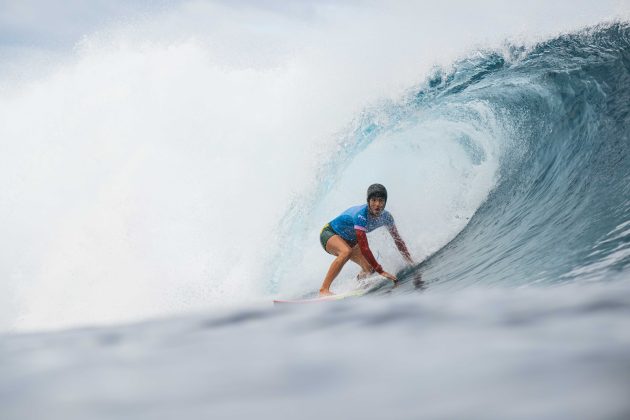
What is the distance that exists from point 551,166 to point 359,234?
330cm

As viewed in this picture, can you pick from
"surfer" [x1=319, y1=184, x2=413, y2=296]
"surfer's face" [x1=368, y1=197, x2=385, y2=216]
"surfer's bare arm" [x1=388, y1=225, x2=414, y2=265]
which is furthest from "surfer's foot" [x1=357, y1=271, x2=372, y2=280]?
"surfer's face" [x1=368, y1=197, x2=385, y2=216]

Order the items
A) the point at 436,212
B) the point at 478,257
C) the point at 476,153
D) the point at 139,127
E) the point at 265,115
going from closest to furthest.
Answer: the point at 478,257, the point at 436,212, the point at 476,153, the point at 265,115, the point at 139,127

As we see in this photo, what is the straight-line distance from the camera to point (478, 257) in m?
6.16

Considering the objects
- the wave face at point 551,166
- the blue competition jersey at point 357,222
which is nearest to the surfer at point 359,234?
the blue competition jersey at point 357,222

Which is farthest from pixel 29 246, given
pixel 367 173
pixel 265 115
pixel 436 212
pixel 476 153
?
pixel 476 153

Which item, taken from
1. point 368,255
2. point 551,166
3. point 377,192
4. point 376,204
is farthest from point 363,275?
point 551,166

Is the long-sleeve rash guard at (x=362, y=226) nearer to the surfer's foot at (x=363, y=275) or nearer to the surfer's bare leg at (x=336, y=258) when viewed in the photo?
the surfer's bare leg at (x=336, y=258)

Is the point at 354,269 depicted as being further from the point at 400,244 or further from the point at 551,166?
the point at 551,166

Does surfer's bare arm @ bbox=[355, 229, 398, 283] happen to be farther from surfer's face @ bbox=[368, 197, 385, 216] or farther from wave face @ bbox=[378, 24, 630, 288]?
wave face @ bbox=[378, 24, 630, 288]

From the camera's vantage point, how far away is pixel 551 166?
788cm

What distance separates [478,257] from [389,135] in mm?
4409

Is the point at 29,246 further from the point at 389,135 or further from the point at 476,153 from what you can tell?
the point at 476,153

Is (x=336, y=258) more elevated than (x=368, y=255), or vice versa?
(x=336, y=258)

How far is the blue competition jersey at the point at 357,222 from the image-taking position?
20.4ft
